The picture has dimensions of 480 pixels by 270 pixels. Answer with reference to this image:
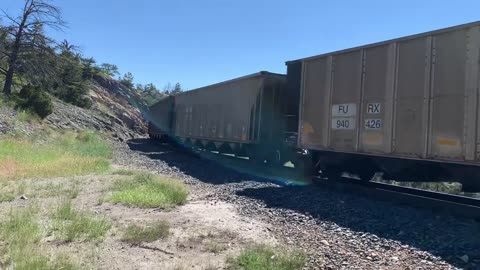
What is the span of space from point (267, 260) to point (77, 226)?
3.04 metres

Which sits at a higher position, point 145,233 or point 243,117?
point 243,117

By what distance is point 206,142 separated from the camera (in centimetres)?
2450

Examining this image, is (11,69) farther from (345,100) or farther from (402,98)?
(402,98)

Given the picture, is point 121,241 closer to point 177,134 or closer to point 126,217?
point 126,217

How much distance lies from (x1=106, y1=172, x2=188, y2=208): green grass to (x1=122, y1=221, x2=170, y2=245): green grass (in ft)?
6.71

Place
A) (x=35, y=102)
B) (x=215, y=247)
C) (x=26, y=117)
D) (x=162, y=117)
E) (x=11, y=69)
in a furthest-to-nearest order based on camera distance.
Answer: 1. (x=162, y=117)
2. (x=11, y=69)
3. (x=35, y=102)
4. (x=26, y=117)
5. (x=215, y=247)

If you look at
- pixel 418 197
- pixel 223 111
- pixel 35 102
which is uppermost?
pixel 35 102

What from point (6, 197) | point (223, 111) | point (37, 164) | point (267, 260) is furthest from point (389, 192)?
point (223, 111)

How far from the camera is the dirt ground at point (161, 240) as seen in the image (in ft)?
17.6

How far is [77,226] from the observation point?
645 cm

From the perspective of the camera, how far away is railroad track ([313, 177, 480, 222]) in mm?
8125

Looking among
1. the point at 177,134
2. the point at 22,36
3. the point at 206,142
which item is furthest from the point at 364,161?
the point at 22,36

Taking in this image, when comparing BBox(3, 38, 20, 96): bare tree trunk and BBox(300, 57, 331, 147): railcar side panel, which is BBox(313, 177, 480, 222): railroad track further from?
BBox(3, 38, 20, 96): bare tree trunk

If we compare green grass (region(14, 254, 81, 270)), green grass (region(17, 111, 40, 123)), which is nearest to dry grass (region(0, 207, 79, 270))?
green grass (region(14, 254, 81, 270))
